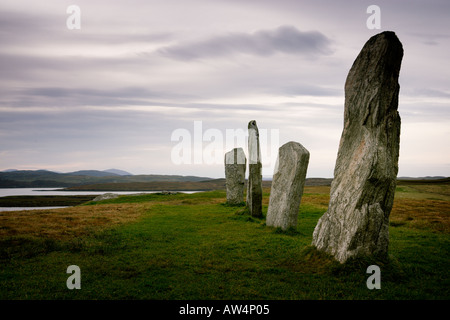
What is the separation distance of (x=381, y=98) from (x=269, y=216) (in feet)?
33.6

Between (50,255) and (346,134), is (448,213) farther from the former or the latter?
(50,255)

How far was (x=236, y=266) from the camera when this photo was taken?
10867 mm

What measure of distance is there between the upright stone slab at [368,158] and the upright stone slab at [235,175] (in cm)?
1895

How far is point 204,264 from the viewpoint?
11.1m

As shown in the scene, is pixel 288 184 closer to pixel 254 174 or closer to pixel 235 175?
pixel 254 174

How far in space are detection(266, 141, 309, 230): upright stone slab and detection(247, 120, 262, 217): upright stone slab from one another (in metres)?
3.40

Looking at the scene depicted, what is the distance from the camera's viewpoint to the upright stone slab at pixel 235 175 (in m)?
30.2

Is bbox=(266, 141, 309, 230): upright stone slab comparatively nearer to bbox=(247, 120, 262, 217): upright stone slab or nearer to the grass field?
the grass field

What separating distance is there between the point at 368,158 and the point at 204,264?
6662 mm

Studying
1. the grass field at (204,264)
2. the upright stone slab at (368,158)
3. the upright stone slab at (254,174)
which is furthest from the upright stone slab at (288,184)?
the upright stone slab at (368,158)

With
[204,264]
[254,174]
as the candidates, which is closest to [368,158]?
[204,264]

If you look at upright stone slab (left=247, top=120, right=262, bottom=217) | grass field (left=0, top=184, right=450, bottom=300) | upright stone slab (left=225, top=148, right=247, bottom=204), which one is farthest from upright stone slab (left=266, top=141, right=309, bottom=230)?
upright stone slab (left=225, top=148, right=247, bottom=204)

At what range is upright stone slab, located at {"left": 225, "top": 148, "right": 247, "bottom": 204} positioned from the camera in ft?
99.2
